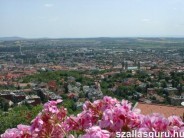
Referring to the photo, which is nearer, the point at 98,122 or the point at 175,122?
the point at 175,122

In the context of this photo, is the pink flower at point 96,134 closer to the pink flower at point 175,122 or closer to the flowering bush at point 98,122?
the flowering bush at point 98,122

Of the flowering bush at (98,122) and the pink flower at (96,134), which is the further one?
the flowering bush at (98,122)

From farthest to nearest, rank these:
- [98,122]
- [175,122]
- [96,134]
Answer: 1. [98,122]
2. [175,122]
3. [96,134]

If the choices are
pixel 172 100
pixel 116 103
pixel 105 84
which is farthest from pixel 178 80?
pixel 116 103

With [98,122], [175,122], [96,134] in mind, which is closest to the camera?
[96,134]

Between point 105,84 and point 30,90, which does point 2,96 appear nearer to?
point 30,90

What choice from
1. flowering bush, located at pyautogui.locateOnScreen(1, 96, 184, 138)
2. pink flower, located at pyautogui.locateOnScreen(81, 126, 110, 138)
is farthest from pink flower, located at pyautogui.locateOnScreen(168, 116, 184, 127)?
pink flower, located at pyautogui.locateOnScreen(81, 126, 110, 138)

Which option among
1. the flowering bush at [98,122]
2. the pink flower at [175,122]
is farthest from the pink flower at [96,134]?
the pink flower at [175,122]

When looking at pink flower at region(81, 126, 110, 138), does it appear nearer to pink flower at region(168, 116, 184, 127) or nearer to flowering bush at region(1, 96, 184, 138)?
flowering bush at region(1, 96, 184, 138)
